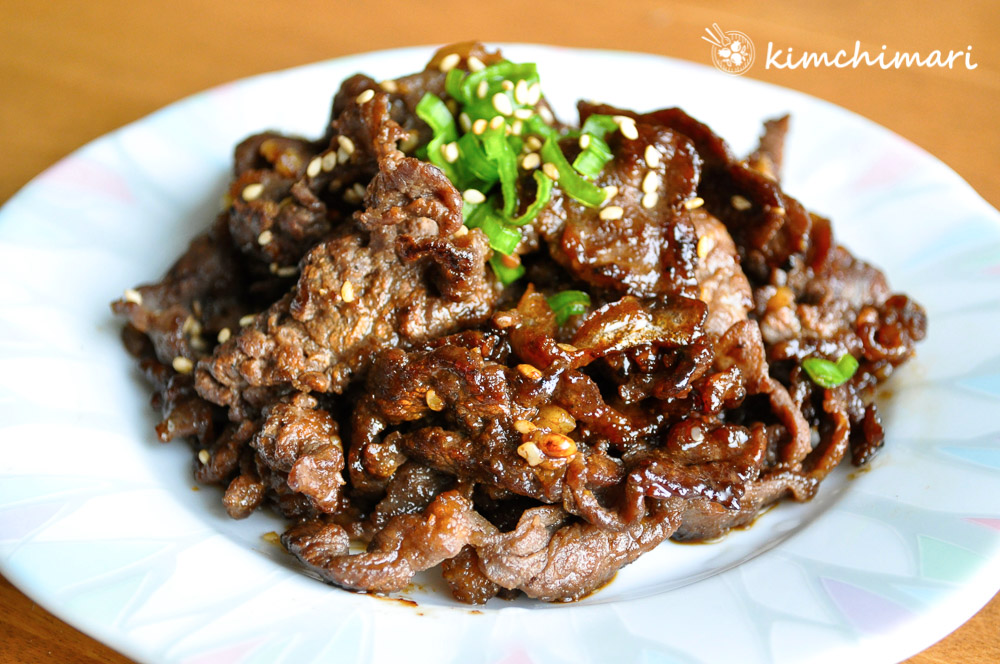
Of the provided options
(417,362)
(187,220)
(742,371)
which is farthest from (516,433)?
(187,220)

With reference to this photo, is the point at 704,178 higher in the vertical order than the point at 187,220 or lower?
higher

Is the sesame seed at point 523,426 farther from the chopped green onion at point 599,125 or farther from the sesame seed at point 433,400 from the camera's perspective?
the chopped green onion at point 599,125

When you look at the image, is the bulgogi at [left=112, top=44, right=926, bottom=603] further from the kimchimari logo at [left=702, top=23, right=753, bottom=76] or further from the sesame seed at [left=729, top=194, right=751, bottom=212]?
the kimchimari logo at [left=702, top=23, right=753, bottom=76]

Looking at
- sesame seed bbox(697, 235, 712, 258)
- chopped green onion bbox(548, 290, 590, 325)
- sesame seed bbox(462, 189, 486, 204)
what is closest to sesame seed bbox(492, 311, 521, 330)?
chopped green onion bbox(548, 290, 590, 325)

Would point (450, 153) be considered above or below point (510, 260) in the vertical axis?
above

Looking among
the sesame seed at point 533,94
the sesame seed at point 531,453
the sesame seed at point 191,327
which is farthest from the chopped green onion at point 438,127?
the sesame seed at point 191,327

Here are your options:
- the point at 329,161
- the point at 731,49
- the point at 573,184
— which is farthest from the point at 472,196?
the point at 731,49

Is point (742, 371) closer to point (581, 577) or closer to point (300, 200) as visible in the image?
point (581, 577)

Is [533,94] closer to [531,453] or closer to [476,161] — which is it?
[476,161]
